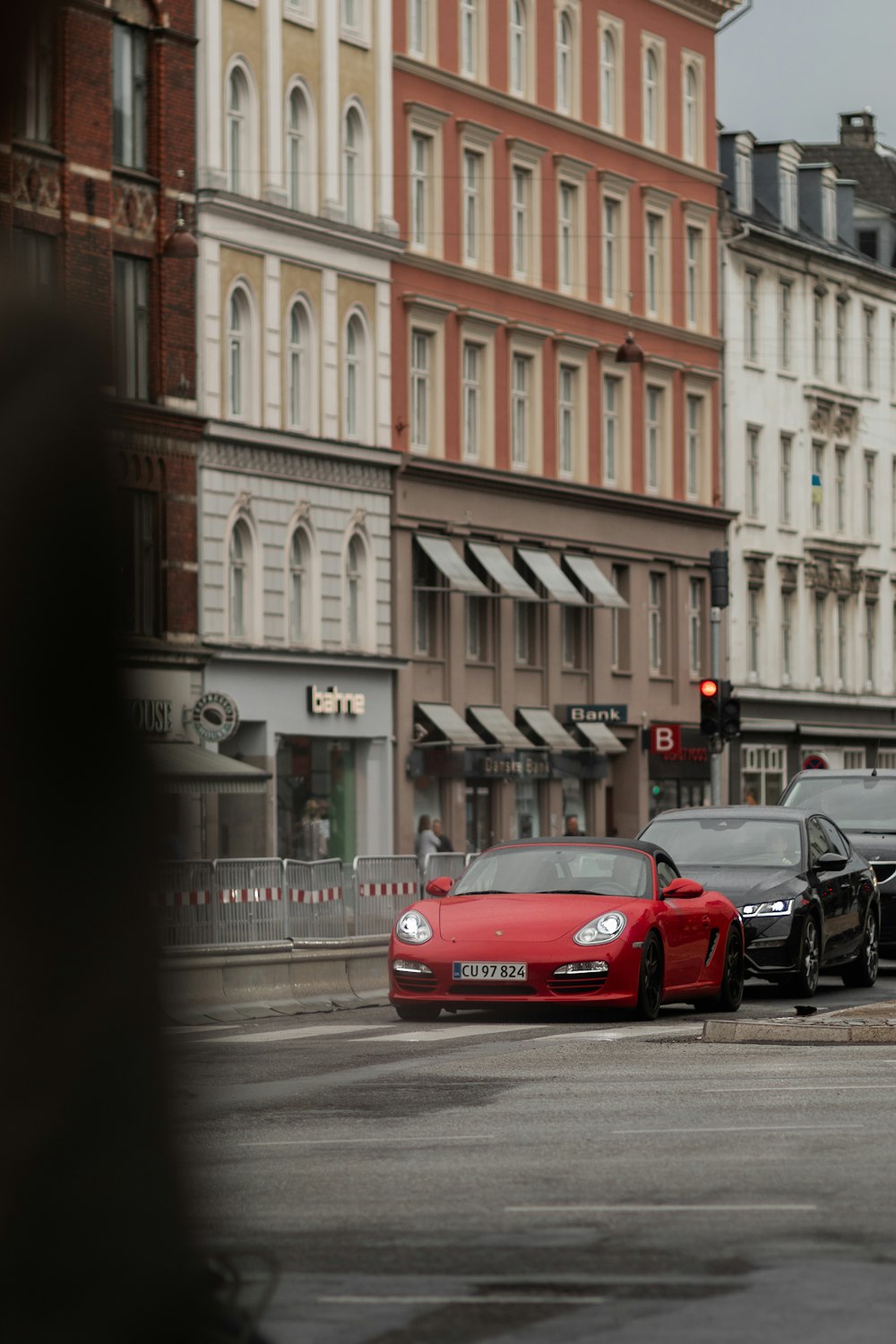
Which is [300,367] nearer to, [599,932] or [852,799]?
[852,799]

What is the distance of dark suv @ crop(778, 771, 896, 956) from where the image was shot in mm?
28609

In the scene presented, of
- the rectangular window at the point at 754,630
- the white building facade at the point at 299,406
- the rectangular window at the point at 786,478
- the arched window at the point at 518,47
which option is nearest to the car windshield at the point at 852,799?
the white building facade at the point at 299,406

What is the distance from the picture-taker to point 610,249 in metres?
60.5

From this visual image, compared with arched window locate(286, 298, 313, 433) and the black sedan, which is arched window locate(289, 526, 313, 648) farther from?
the black sedan

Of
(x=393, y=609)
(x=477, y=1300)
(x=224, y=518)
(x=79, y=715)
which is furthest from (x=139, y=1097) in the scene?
(x=393, y=609)

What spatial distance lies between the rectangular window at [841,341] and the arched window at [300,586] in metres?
27.3

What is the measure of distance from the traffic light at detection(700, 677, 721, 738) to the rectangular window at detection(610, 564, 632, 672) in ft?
67.0

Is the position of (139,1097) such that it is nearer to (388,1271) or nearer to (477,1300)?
(477,1300)

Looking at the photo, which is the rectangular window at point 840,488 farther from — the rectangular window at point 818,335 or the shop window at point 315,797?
the shop window at point 315,797

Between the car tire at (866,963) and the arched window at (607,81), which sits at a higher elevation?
the arched window at (607,81)

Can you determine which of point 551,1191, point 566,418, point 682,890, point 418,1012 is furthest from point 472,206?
point 551,1191

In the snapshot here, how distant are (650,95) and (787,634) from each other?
14120mm

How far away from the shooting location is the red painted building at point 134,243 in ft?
8.07

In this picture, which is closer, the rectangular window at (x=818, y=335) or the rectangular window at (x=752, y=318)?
the rectangular window at (x=752, y=318)
